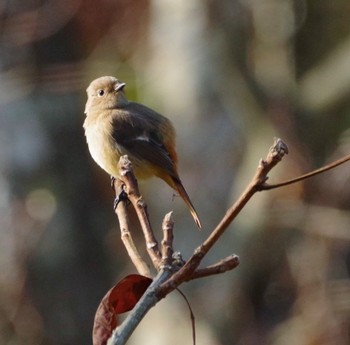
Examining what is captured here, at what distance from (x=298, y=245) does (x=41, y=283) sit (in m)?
2.20

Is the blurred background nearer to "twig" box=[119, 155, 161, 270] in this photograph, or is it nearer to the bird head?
the bird head

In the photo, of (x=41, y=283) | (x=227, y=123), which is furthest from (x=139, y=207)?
(x=41, y=283)

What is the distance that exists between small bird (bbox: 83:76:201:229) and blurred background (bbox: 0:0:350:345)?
3051 mm

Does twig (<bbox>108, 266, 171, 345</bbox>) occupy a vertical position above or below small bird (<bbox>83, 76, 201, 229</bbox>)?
below

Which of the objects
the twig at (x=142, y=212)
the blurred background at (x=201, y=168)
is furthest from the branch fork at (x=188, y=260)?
the blurred background at (x=201, y=168)

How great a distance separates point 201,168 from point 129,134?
398 cm

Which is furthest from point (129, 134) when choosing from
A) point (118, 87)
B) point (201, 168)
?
point (201, 168)

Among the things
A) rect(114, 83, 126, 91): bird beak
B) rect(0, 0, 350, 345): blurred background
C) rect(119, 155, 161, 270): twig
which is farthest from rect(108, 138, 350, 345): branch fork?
rect(0, 0, 350, 345): blurred background

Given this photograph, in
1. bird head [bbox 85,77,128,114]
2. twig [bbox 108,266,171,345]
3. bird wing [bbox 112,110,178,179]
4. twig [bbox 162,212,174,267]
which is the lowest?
twig [bbox 108,266,171,345]

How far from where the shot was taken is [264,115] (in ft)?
28.3

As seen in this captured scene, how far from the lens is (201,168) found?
922 cm

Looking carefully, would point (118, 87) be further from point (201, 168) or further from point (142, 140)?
point (201, 168)

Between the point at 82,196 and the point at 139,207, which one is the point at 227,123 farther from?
the point at 139,207

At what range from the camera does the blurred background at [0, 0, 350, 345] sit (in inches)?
342
